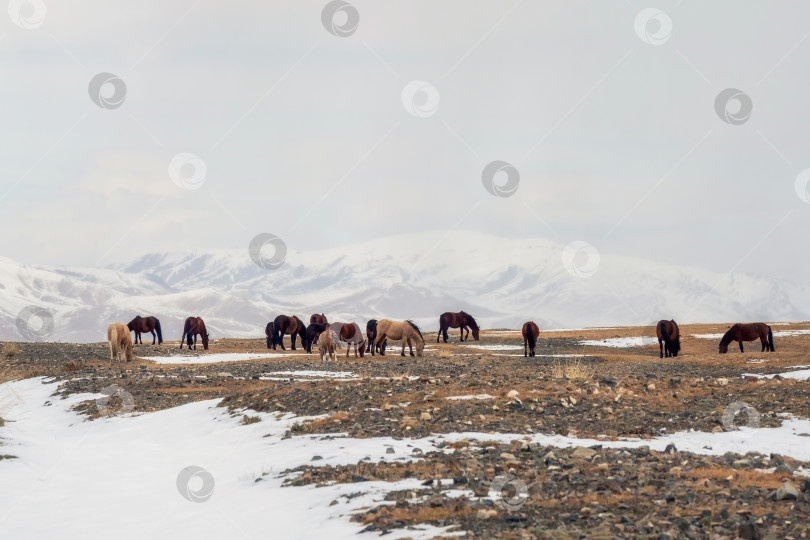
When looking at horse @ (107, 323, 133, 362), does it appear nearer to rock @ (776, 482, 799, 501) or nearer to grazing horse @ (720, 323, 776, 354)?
grazing horse @ (720, 323, 776, 354)

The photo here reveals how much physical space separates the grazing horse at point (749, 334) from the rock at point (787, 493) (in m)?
43.2

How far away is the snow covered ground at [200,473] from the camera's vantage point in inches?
488

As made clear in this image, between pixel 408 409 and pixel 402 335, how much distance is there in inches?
1070

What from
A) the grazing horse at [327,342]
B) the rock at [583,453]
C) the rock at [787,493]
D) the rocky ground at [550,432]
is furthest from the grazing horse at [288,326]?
the rock at [787,493]

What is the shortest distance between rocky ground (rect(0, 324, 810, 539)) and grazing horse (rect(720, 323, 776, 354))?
16.3m

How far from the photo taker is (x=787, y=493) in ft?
36.0

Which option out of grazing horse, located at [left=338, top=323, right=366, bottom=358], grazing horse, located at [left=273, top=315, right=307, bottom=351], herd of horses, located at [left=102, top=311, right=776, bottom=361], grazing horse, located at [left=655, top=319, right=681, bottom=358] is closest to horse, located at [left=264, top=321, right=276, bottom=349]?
herd of horses, located at [left=102, top=311, right=776, bottom=361]

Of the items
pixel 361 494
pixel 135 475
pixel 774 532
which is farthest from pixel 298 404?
pixel 774 532

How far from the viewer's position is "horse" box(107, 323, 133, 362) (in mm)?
45406

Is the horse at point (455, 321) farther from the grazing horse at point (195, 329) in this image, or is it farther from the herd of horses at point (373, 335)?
the grazing horse at point (195, 329)

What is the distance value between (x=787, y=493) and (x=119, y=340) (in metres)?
41.3

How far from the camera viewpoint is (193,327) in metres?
62.1

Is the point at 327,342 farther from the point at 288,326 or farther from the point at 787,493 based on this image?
the point at 787,493

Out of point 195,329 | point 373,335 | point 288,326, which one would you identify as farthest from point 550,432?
point 195,329
